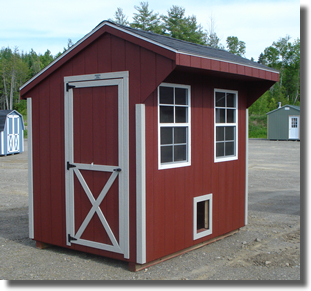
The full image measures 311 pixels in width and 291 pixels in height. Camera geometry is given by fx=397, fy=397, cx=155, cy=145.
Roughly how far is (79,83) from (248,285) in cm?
349

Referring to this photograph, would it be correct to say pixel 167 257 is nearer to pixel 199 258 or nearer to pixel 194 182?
pixel 199 258

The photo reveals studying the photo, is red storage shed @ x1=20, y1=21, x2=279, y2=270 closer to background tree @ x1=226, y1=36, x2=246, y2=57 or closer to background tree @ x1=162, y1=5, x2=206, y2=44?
background tree @ x1=162, y1=5, x2=206, y2=44

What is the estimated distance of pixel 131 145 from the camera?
5148 mm

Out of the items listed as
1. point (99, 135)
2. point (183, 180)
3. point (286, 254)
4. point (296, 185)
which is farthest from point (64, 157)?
point (296, 185)

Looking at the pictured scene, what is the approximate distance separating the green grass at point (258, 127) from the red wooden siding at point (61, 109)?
123 feet

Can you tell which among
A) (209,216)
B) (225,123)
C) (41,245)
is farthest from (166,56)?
(41,245)

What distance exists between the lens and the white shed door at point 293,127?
34594 mm

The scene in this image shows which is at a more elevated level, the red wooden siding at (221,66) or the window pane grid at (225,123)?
the red wooden siding at (221,66)

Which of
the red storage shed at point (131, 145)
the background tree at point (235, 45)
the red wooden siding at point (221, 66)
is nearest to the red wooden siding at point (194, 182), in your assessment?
the red storage shed at point (131, 145)

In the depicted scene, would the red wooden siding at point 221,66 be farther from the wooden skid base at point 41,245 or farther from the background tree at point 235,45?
the background tree at point 235,45

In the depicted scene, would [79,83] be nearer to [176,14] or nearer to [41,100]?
[41,100]

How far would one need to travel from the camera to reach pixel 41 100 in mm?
6156

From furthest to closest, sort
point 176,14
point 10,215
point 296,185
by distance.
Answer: point 176,14, point 296,185, point 10,215

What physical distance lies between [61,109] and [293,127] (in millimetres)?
31821
